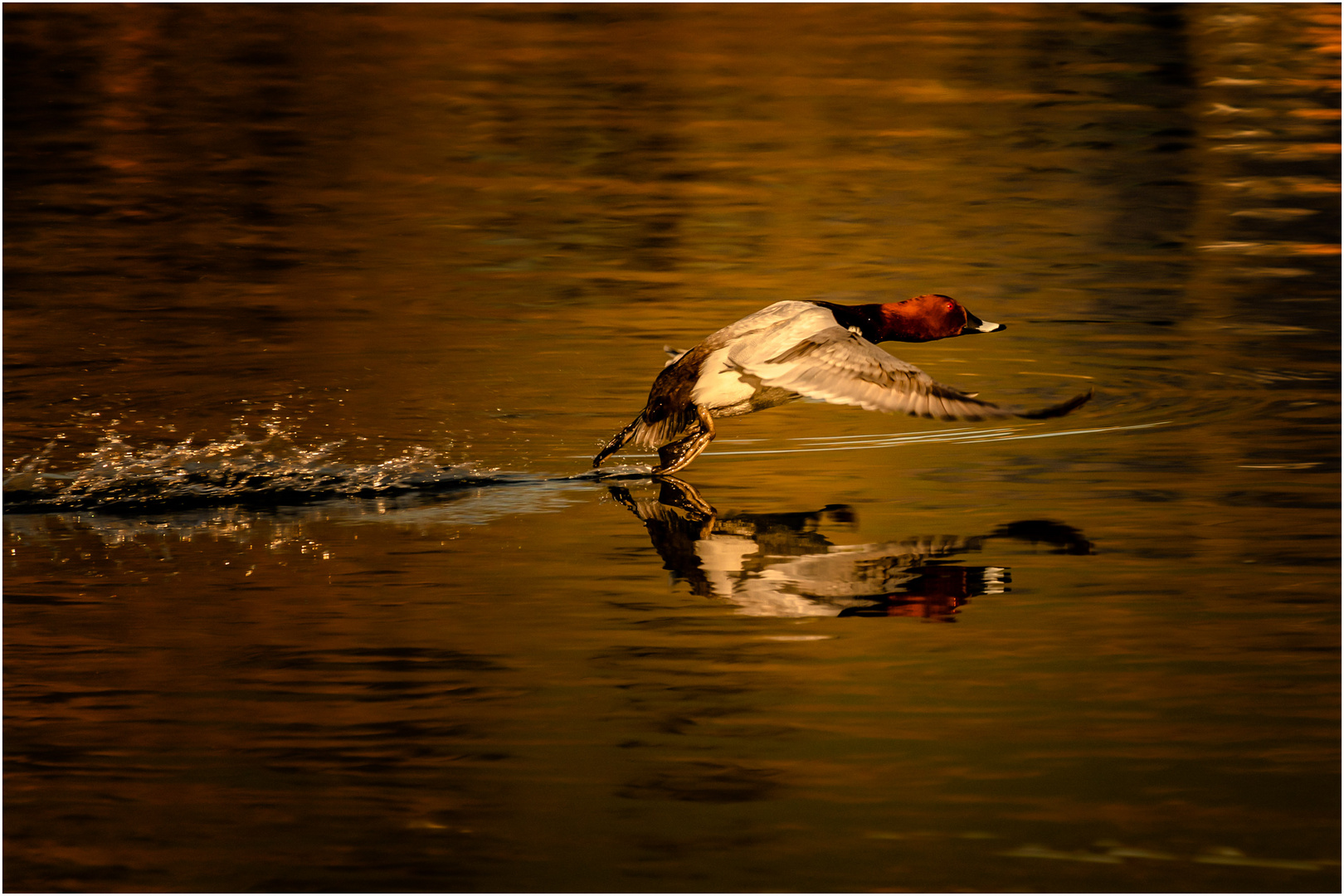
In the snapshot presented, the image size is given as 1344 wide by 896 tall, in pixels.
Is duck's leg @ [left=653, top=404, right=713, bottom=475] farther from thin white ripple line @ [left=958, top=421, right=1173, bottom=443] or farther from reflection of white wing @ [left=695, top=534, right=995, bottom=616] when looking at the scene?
thin white ripple line @ [left=958, top=421, right=1173, bottom=443]

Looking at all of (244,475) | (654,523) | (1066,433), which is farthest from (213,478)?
(1066,433)

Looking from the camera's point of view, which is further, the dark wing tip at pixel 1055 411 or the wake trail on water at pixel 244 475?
the wake trail on water at pixel 244 475

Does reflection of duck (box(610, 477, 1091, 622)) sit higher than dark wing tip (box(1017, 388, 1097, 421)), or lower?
lower

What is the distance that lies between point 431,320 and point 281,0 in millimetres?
18121

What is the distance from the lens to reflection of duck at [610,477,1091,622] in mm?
5742

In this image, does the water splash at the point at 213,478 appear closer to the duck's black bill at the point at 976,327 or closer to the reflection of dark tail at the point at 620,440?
the reflection of dark tail at the point at 620,440

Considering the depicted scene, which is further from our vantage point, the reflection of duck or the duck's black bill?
the duck's black bill

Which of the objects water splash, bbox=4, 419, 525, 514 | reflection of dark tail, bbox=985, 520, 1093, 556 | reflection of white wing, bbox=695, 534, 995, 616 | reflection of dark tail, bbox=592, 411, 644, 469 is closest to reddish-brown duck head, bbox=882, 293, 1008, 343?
reflection of dark tail, bbox=592, 411, 644, 469

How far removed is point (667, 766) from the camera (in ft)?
14.6

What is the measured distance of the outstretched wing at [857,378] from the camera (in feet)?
21.4

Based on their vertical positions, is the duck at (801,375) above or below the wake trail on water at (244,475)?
above

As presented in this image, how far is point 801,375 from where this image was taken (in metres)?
6.83

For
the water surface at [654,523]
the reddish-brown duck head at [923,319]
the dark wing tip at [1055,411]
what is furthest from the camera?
the reddish-brown duck head at [923,319]

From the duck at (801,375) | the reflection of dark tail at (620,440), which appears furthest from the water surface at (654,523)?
the duck at (801,375)
